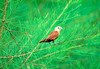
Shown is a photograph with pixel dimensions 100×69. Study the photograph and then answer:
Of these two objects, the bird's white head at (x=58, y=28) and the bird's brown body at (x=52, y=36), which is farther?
the bird's white head at (x=58, y=28)

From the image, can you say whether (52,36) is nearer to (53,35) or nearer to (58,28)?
(53,35)

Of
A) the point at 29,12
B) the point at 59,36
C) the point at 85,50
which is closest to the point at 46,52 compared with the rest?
the point at 59,36

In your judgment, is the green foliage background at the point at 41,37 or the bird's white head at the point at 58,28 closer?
the green foliage background at the point at 41,37

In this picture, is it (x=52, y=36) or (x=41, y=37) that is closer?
(x=52, y=36)

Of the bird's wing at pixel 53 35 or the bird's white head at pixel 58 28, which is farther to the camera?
the bird's white head at pixel 58 28

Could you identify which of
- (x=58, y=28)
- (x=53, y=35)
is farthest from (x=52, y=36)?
(x=58, y=28)

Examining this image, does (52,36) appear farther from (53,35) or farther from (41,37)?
(41,37)

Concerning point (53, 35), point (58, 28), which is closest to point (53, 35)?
point (53, 35)

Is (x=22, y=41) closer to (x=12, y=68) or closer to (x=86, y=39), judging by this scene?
(x=12, y=68)

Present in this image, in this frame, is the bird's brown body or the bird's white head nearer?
the bird's brown body

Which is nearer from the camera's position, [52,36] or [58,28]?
[52,36]

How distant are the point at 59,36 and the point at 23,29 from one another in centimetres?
21

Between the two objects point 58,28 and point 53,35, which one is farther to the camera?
point 58,28

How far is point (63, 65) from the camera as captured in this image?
319cm
